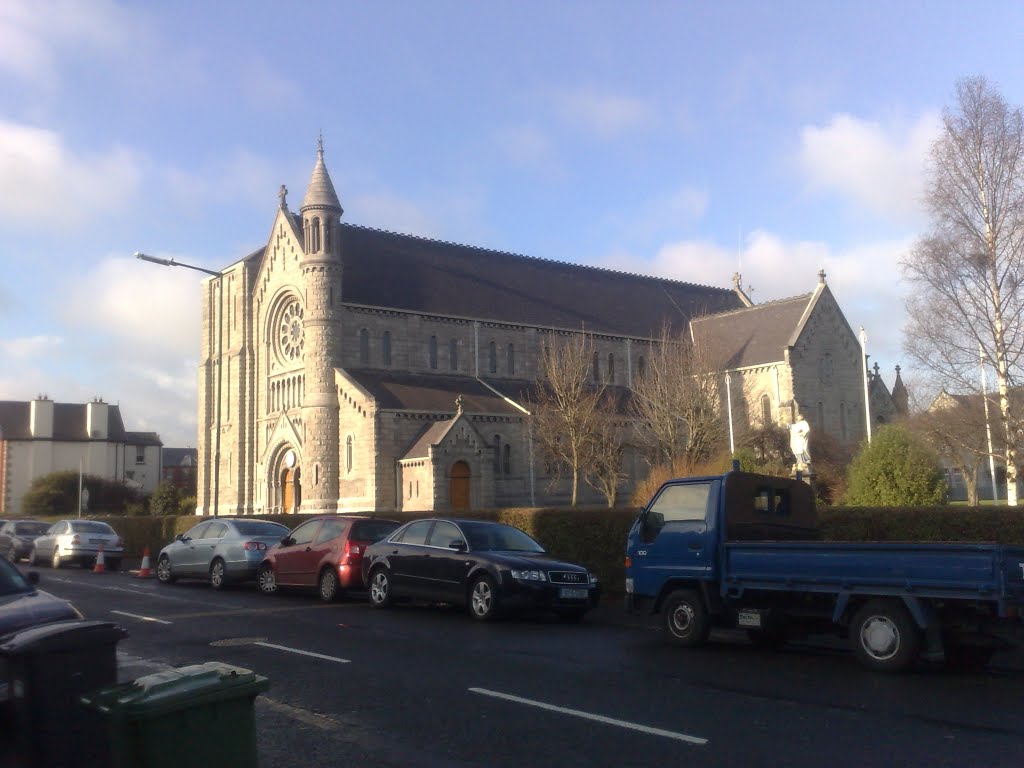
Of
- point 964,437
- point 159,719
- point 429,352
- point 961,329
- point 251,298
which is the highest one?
point 251,298

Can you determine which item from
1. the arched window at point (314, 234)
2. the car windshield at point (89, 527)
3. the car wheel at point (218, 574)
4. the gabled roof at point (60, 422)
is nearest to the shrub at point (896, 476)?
the car wheel at point (218, 574)

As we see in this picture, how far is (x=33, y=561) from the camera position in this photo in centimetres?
3209

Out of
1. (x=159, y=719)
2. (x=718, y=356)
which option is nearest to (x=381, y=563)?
(x=159, y=719)

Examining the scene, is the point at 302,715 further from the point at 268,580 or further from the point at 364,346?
the point at 364,346

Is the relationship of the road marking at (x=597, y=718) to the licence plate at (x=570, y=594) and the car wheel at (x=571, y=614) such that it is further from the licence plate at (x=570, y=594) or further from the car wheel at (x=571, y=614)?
the car wheel at (x=571, y=614)

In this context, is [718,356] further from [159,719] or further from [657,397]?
[159,719]

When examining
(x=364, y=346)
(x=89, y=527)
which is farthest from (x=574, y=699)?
(x=364, y=346)

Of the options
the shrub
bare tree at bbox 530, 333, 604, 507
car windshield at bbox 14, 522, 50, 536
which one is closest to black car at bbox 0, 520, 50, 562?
car windshield at bbox 14, 522, 50, 536

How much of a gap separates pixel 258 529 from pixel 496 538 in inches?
317

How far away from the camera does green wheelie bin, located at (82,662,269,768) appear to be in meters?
4.49

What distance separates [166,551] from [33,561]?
39.3 ft

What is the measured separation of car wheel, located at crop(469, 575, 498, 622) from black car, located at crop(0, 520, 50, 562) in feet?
78.6

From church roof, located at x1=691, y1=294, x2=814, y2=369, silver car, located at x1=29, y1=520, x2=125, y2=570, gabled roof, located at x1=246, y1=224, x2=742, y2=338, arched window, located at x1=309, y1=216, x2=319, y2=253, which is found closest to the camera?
silver car, located at x1=29, y1=520, x2=125, y2=570

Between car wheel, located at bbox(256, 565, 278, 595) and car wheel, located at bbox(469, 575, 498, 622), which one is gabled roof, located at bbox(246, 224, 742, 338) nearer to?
car wheel, located at bbox(256, 565, 278, 595)
